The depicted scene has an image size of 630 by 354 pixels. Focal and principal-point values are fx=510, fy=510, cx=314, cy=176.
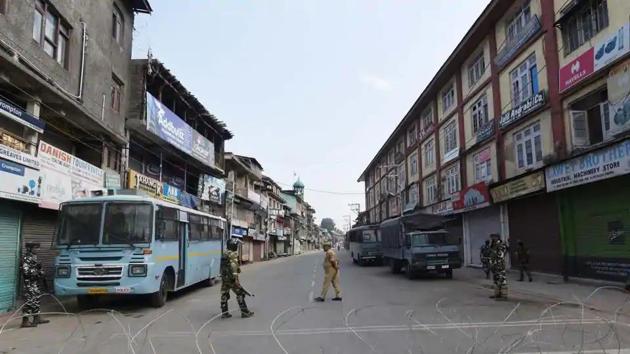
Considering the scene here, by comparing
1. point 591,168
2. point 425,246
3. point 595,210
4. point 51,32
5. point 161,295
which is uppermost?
point 51,32

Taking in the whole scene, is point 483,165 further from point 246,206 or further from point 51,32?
point 246,206

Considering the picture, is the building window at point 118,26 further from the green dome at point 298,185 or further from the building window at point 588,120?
the green dome at point 298,185

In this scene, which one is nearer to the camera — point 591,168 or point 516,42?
point 591,168

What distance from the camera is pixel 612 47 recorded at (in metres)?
16.8

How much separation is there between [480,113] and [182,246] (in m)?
20.8

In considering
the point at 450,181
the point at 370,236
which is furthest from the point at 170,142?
the point at 450,181

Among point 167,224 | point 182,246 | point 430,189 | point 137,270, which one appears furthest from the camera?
point 430,189

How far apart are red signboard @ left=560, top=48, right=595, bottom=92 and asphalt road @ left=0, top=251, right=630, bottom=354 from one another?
8791 millimetres

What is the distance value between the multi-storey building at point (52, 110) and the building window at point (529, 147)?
18347 millimetres

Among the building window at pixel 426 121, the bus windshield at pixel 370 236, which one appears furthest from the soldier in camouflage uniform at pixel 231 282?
the building window at pixel 426 121

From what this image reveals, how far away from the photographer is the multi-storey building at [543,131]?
677 inches

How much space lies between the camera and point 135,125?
23.3 m

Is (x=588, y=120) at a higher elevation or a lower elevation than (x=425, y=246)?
higher

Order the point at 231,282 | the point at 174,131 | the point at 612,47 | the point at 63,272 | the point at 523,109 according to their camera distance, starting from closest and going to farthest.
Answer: the point at 231,282 → the point at 63,272 → the point at 612,47 → the point at 523,109 → the point at 174,131
